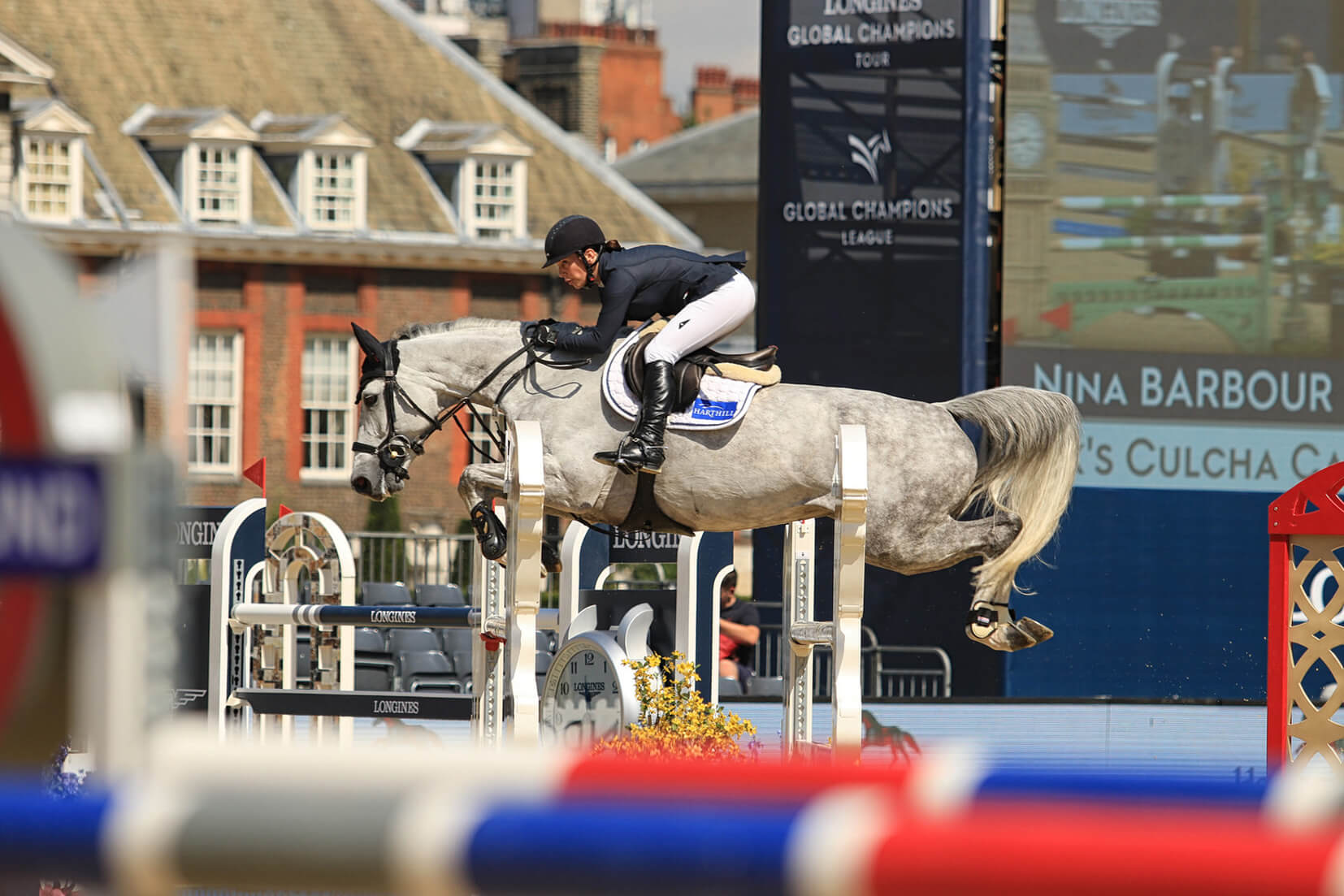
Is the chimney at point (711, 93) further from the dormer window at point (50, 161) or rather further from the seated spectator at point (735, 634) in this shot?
the seated spectator at point (735, 634)

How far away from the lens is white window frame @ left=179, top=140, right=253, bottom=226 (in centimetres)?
2934

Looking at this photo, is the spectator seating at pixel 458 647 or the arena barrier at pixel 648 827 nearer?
the arena barrier at pixel 648 827

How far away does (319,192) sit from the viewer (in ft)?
99.5

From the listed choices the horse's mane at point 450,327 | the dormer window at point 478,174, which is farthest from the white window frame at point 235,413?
the horse's mane at point 450,327

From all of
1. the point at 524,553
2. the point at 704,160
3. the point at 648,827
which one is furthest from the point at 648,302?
the point at 704,160

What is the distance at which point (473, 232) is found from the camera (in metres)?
31.5

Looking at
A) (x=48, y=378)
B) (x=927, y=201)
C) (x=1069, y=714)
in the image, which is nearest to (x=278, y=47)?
(x=927, y=201)

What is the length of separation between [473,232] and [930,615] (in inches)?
637

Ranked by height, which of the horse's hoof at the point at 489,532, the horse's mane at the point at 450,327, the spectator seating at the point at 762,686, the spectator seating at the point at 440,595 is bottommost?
the spectator seating at the point at 762,686

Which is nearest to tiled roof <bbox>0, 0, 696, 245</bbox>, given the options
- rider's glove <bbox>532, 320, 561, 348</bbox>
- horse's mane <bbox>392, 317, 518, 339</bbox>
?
horse's mane <bbox>392, 317, 518, 339</bbox>

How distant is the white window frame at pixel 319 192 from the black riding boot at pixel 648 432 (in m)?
23.4

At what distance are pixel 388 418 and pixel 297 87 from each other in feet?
81.1

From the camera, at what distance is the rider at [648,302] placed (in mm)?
7539

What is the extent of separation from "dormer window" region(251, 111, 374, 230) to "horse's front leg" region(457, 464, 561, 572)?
76.5ft
